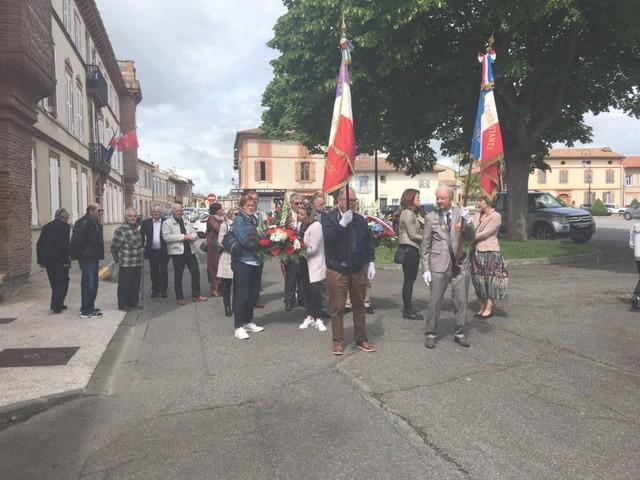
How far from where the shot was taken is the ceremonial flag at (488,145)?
713 centimetres

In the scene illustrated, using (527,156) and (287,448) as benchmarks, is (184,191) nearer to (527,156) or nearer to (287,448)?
(527,156)

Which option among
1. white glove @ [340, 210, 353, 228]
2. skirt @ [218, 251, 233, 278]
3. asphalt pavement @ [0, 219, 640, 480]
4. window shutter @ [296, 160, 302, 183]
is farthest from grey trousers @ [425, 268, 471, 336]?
window shutter @ [296, 160, 302, 183]

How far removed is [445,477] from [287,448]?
3.57 ft

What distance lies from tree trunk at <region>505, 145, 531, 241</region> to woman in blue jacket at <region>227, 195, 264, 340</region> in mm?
12790

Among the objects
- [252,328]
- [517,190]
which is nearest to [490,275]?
[252,328]

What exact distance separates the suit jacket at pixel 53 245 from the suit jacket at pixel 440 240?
5916 mm

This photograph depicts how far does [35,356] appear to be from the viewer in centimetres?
620

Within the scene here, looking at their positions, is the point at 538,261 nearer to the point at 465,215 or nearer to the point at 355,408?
the point at 465,215

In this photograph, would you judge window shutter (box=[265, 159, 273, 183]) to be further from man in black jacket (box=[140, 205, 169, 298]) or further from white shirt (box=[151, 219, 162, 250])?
white shirt (box=[151, 219, 162, 250])

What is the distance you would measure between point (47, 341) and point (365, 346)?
165 inches

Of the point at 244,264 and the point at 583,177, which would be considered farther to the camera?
the point at 583,177

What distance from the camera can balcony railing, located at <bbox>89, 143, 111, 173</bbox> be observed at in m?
25.3

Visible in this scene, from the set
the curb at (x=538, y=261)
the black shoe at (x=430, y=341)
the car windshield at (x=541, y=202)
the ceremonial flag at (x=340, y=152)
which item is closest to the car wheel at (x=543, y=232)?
the car windshield at (x=541, y=202)

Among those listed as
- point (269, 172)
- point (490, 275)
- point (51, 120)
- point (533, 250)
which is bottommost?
point (533, 250)
